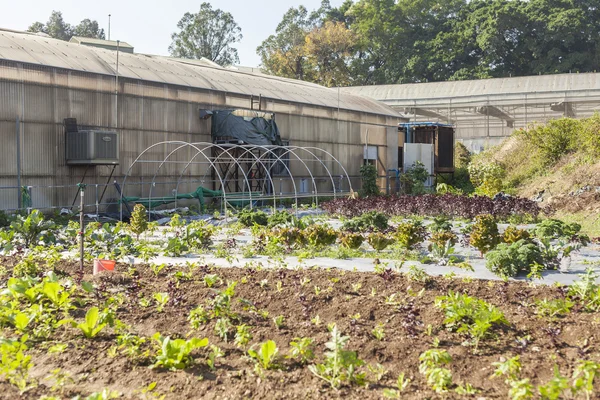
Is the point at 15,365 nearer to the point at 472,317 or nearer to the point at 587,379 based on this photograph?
the point at 472,317

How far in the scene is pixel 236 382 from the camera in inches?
196

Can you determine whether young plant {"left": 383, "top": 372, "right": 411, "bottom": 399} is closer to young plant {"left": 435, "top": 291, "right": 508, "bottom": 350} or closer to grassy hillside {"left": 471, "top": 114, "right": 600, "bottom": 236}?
young plant {"left": 435, "top": 291, "right": 508, "bottom": 350}

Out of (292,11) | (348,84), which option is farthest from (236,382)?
(292,11)

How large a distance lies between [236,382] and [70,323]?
2.24m

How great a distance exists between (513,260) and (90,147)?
12.4 m

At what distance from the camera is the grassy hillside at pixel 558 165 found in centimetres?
1825

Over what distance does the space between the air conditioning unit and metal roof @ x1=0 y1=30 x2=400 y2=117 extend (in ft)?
6.41

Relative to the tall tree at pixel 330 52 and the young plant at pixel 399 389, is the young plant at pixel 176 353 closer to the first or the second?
the young plant at pixel 399 389

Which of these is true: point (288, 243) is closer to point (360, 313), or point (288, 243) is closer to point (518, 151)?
point (360, 313)

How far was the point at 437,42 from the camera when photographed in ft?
166

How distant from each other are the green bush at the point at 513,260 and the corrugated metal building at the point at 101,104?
12296 millimetres

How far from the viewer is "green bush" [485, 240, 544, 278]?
8.55 metres

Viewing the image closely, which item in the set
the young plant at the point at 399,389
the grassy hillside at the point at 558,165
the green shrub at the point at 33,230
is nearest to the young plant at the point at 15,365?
the young plant at the point at 399,389

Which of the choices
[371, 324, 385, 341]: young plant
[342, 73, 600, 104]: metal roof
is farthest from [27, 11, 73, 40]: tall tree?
[371, 324, 385, 341]: young plant
